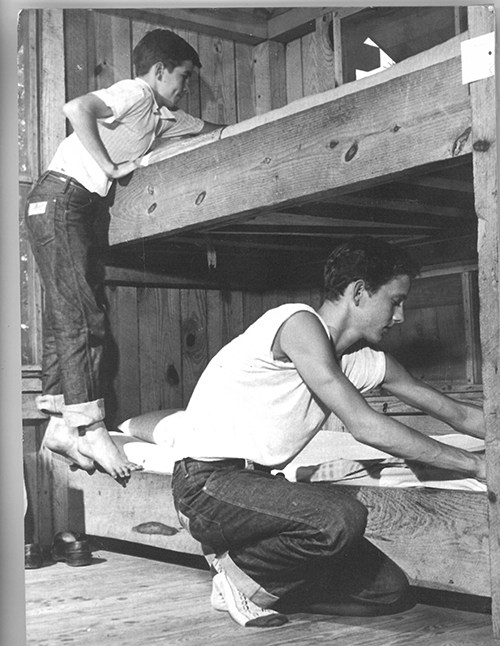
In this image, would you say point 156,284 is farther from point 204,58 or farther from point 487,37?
point 487,37

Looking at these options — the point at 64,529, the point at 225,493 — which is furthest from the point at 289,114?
the point at 64,529

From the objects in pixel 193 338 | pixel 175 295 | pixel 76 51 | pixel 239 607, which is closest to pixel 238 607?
pixel 239 607

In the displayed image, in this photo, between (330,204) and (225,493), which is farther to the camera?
(330,204)

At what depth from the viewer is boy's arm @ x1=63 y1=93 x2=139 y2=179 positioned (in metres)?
1.95

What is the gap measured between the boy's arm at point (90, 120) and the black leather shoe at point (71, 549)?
89 centimetres

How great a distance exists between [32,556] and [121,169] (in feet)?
3.07

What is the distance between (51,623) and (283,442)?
635 mm

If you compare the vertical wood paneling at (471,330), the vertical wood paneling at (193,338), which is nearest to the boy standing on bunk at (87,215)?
the vertical wood paneling at (193,338)

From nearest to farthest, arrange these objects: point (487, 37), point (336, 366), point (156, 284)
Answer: point (487, 37) → point (336, 366) → point (156, 284)

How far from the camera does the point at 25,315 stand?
1886mm

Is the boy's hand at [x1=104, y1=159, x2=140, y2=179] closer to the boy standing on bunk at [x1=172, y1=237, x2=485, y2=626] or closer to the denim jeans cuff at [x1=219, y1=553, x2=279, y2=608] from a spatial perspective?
the boy standing on bunk at [x1=172, y1=237, x2=485, y2=626]

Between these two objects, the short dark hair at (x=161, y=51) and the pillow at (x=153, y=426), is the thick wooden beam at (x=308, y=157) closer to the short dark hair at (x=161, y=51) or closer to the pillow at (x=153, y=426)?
the short dark hair at (x=161, y=51)

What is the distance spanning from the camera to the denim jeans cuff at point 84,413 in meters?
2.01

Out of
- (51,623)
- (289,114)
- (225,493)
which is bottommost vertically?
(51,623)
